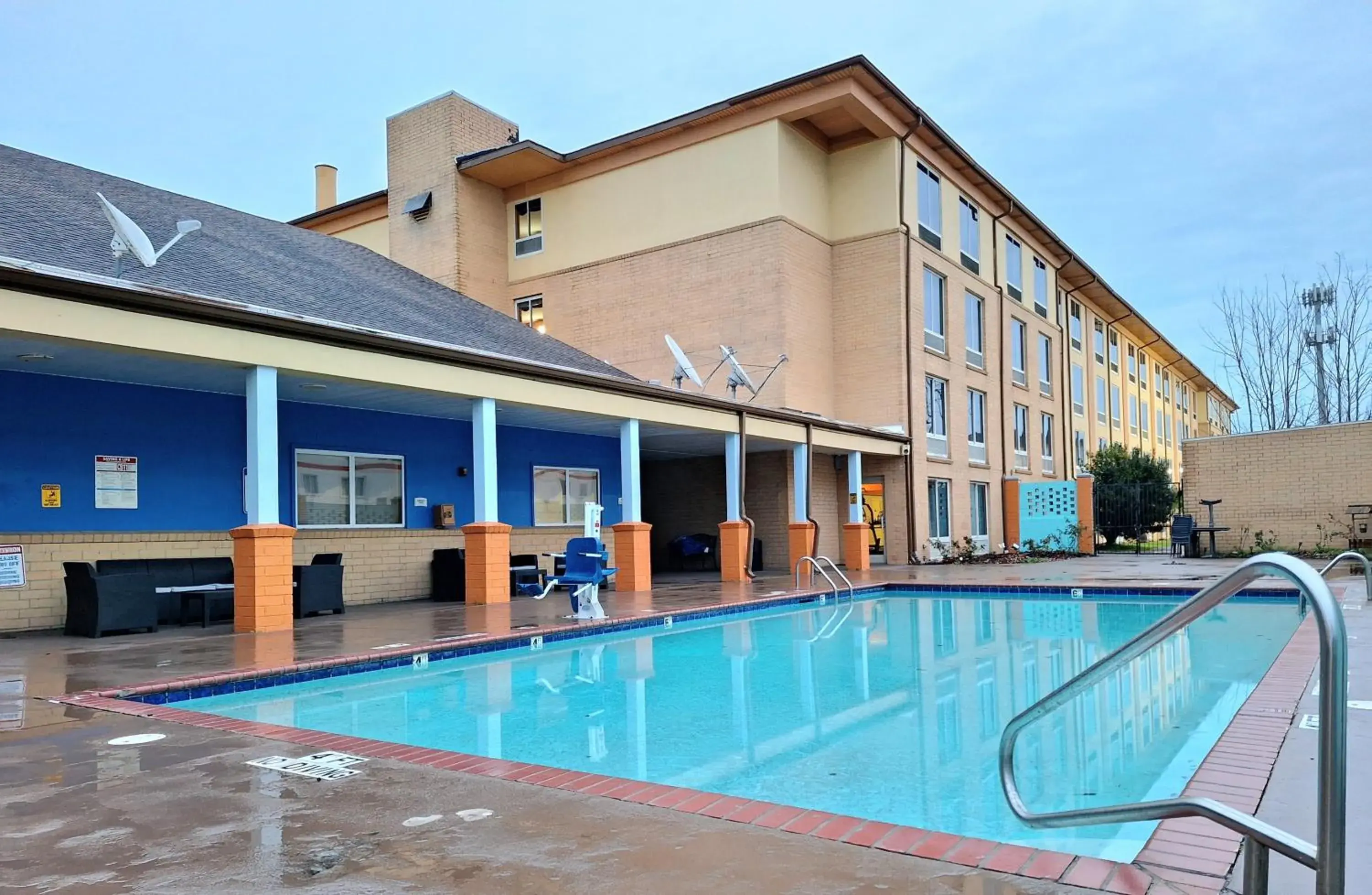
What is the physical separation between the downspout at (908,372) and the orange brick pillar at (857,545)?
218 centimetres

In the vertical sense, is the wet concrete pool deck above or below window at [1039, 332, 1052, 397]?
below

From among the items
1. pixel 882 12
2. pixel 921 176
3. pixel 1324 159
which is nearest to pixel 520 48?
pixel 882 12

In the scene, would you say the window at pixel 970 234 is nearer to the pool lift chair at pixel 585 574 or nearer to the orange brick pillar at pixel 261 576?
the pool lift chair at pixel 585 574

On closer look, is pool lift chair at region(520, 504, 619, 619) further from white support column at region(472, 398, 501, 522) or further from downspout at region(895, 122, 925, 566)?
downspout at region(895, 122, 925, 566)

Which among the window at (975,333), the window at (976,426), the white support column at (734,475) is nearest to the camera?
the white support column at (734,475)

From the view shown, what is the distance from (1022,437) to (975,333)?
16.0 feet

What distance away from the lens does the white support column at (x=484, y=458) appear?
507 inches

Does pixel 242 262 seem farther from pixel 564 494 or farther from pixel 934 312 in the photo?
pixel 934 312

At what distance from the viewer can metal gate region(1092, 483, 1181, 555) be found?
28.0 metres

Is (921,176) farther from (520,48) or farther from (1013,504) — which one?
(520,48)

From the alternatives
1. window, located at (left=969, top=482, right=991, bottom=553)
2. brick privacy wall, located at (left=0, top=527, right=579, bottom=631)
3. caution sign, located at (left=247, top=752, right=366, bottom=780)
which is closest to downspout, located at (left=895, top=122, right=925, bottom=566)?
window, located at (left=969, top=482, right=991, bottom=553)

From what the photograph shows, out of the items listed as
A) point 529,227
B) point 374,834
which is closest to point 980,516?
point 529,227

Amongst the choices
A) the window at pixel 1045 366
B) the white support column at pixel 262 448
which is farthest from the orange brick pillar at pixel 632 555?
the window at pixel 1045 366

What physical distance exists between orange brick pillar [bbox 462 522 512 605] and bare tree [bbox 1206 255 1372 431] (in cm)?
2320
